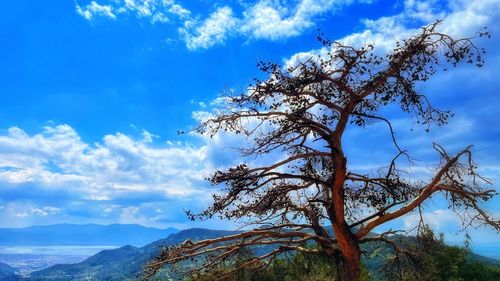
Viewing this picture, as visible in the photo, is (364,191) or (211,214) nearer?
(211,214)

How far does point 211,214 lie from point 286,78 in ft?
13.9

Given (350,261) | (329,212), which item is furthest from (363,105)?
(350,261)

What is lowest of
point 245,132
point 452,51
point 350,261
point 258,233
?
point 350,261

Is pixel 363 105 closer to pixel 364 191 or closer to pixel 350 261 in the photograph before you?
pixel 364 191

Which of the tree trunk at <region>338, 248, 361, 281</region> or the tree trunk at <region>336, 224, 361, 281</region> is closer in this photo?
the tree trunk at <region>338, 248, 361, 281</region>

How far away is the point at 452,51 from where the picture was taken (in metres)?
12.7

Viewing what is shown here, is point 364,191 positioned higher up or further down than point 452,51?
further down

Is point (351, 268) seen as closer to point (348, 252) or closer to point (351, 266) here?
point (351, 266)

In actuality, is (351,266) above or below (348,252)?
below

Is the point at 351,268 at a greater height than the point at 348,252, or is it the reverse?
the point at 348,252

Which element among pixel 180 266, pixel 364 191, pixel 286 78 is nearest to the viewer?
pixel 286 78

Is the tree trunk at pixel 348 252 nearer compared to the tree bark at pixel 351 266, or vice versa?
the tree bark at pixel 351 266

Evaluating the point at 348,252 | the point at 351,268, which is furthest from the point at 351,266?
the point at 348,252

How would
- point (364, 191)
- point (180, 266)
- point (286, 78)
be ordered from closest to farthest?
point (286, 78) → point (180, 266) → point (364, 191)
